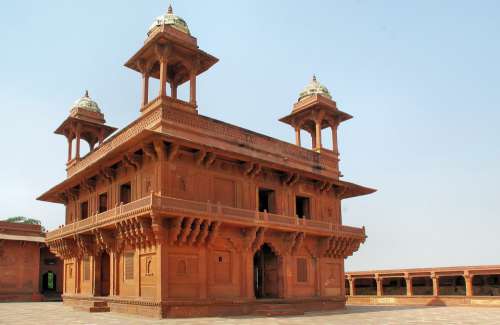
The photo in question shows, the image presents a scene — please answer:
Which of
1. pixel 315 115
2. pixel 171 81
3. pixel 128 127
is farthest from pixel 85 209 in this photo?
pixel 315 115

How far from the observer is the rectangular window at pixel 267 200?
24.5m

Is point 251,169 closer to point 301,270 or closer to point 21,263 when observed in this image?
point 301,270

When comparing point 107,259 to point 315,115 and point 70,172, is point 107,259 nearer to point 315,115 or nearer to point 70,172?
point 70,172

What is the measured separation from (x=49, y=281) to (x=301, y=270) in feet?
81.7

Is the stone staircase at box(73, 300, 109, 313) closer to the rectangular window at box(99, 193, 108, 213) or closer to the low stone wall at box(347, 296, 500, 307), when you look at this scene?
the rectangular window at box(99, 193, 108, 213)

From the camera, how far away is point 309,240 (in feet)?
84.3

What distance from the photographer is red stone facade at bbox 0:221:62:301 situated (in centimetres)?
3509

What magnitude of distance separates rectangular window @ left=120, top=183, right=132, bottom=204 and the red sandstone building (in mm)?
46

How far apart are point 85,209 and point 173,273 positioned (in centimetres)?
1014

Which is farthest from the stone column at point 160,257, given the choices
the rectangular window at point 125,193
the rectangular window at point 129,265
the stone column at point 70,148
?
the stone column at point 70,148

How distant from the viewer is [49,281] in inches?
1603

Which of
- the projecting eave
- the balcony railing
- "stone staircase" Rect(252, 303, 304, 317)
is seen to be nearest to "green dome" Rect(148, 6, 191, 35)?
the balcony railing

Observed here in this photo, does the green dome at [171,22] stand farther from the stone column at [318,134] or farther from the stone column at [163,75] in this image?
the stone column at [318,134]

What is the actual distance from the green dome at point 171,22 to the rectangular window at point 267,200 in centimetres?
838
